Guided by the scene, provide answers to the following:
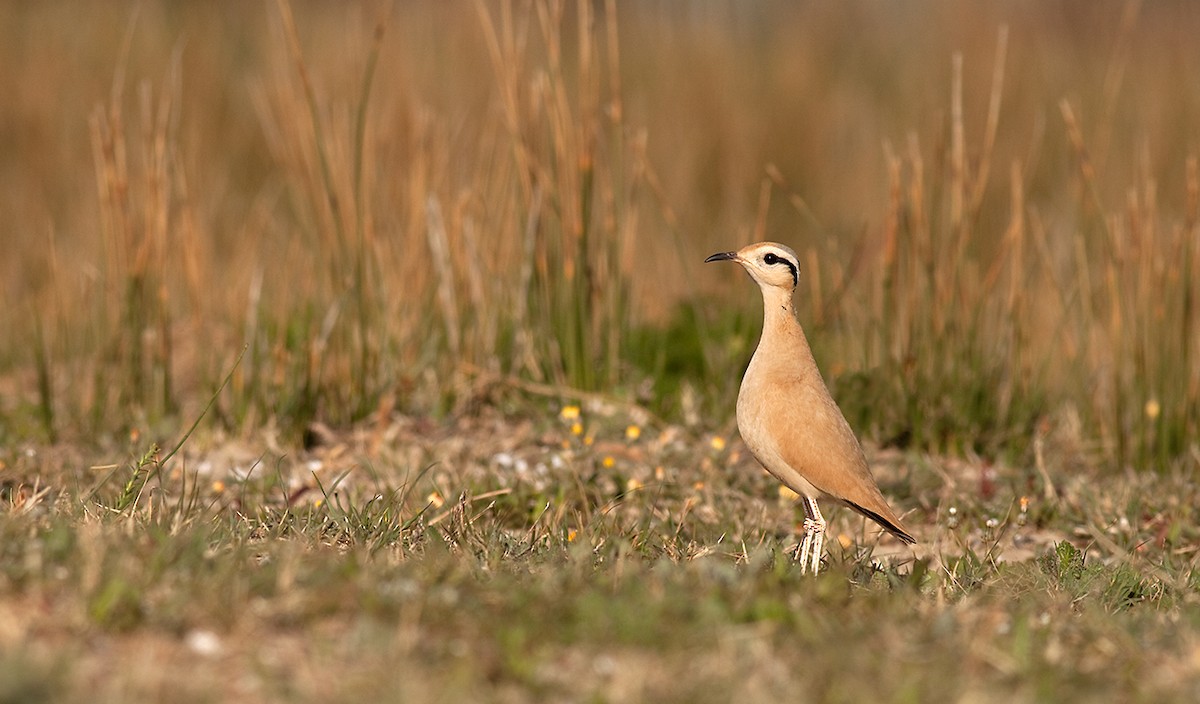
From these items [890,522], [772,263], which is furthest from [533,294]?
[890,522]

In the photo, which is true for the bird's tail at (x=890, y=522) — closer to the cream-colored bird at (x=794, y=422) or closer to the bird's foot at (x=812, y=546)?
the cream-colored bird at (x=794, y=422)

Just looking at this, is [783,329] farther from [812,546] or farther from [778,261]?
[812,546]

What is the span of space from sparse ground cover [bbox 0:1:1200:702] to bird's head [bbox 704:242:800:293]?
32.7 inches

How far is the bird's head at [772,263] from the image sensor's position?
4469mm

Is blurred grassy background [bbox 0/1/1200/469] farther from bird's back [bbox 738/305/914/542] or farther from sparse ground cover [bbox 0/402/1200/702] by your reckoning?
bird's back [bbox 738/305/914/542]

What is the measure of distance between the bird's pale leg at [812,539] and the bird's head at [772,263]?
0.67 m

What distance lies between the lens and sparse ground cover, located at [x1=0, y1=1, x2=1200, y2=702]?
116 inches

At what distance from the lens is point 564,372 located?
6.27m

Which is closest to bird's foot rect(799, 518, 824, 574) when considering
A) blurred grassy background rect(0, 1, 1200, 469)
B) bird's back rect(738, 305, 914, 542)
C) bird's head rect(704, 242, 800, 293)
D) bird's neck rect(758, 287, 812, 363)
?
bird's back rect(738, 305, 914, 542)

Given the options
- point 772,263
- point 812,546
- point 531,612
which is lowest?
point 812,546

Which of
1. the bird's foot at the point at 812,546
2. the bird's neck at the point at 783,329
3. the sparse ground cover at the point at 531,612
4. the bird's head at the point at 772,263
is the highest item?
the bird's head at the point at 772,263

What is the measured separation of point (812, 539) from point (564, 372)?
6.82ft

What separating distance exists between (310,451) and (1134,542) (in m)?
3.14

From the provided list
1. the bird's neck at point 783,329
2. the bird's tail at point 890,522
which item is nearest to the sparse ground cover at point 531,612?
the bird's tail at point 890,522
